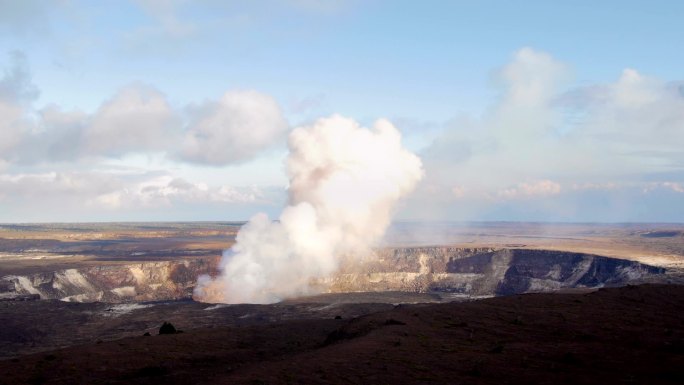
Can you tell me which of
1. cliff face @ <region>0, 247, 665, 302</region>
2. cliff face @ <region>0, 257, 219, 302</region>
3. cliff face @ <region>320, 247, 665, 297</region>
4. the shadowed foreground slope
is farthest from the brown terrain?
cliff face @ <region>320, 247, 665, 297</region>

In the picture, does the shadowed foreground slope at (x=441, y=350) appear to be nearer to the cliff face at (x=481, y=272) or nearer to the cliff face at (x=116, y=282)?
A: the cliff face at (x=481, y=272)

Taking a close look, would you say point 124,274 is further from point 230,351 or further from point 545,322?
point 545,322

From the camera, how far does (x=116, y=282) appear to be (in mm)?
125375

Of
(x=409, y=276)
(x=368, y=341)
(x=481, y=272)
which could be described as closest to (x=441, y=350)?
(x=368, y=341)

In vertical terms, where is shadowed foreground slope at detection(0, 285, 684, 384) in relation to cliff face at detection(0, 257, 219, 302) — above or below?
above

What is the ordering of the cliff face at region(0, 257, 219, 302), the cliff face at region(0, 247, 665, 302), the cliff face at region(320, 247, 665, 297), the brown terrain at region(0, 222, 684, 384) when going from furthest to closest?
the cliff face at region(320, 247, 665, 297) → the cliff face at region(0, 247, 665, 302) → the cliff face at region(0, 257, 219, 302) → the brown terrain at region(0, 222, 684, 384)

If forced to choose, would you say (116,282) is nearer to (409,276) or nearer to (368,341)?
(409,276)

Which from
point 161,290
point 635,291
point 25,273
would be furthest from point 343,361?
point 25,273

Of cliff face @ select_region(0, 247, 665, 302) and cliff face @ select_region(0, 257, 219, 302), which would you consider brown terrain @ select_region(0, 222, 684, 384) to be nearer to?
cliff face @ select_region(0, 257, 219, 302)

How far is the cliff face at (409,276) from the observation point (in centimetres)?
11669

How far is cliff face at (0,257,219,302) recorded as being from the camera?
11481cm

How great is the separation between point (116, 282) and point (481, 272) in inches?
3361

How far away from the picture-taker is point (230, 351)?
42812mm

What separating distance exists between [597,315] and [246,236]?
8800 cm
